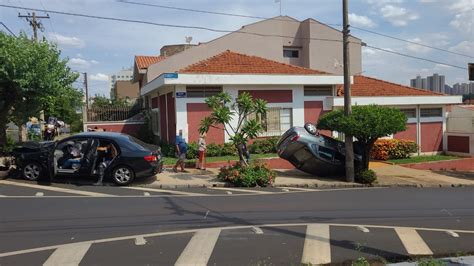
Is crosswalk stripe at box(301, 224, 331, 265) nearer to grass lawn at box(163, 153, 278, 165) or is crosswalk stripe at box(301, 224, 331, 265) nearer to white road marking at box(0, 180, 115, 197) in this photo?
white road marking at box(0, 180, 115, 197)

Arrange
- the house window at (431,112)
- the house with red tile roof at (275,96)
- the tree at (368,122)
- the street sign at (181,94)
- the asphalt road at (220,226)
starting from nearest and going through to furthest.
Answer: the asphalt road at (220,226) < the tree at (368,122) < the street sign at (181,94) < the house with red tile roof at (275,96) < the house window at (431,112)

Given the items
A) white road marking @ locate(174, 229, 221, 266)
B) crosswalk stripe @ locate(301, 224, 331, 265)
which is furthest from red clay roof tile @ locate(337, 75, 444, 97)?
white road marking @ locate(174, 229, 221, 266)

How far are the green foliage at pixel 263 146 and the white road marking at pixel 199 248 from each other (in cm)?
1370

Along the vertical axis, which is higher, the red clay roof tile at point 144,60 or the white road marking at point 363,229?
the red clay roof tile at point 144,60

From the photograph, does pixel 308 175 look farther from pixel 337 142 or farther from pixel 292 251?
pixel 292 251

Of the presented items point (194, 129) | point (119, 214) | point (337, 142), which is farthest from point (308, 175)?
point (119, 214)

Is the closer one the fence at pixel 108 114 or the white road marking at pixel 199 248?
the white road marking at pixel 199 248

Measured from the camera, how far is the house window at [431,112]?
27406mm

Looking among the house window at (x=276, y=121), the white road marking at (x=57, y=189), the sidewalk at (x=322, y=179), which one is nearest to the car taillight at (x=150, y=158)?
the sidewalk at (x=322, y=179)

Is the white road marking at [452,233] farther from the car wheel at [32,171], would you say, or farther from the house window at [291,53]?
the house window at [291,53]

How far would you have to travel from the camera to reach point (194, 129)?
21.8 meters

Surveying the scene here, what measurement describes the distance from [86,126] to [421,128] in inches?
785

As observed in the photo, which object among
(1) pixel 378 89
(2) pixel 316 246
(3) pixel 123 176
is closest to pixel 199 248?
(2) pixel 316 246

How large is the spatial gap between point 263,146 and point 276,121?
1688 mm
